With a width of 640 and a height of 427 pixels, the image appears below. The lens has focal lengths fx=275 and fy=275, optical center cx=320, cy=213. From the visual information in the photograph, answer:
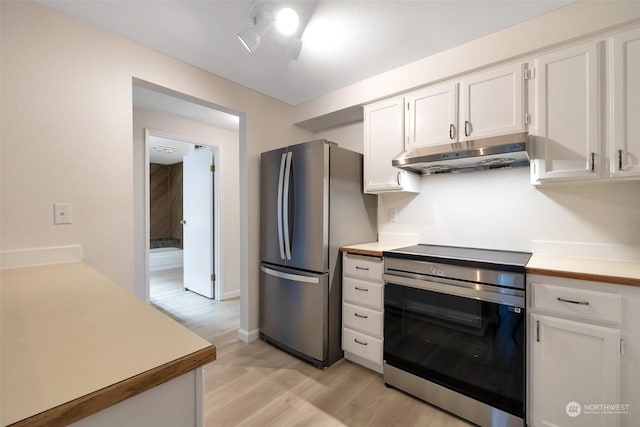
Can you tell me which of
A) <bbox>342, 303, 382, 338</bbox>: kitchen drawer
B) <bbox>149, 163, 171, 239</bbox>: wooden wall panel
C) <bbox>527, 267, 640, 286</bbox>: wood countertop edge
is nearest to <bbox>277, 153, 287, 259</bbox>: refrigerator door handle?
<bbox>342, 303, 382, 338</bbox>: kitchen drawer

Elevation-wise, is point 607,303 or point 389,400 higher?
point 607,303

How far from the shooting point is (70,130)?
A: 1.67 metres

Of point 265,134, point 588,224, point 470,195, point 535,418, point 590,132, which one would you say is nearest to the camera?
point 535,418

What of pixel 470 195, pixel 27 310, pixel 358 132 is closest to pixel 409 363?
pixel 470 195

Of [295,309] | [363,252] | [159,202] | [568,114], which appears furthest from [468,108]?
[159,202]

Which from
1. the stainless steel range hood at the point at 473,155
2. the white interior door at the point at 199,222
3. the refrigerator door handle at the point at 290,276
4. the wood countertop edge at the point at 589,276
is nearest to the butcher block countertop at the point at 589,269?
the wood countertop edge at the point at 589,276

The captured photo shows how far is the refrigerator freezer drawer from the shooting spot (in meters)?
2.20

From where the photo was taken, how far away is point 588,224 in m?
1.77

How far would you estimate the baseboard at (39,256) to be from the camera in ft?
4.79

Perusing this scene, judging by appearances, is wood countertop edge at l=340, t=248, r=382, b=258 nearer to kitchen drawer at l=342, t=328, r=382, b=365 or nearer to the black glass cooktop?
the black glass cooktop

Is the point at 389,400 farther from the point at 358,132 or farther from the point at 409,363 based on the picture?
the point at 358,132

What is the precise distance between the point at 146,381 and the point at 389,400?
1.77 meters

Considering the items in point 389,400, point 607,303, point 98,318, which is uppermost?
point 98,318

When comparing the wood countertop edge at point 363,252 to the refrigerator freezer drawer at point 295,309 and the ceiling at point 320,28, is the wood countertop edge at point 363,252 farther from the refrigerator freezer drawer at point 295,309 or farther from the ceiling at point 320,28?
the ceiling at point 320,28
